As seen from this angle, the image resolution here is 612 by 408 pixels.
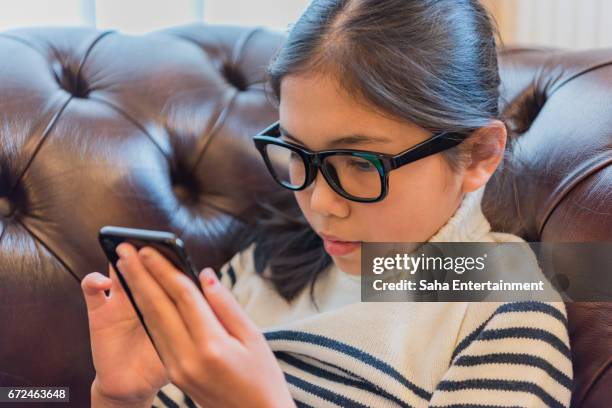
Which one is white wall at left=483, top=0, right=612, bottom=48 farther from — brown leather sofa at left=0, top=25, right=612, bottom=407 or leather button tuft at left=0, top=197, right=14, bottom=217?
leather button tuft at left=0, top=197, right=14, bottom=217

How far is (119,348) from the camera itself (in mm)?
820

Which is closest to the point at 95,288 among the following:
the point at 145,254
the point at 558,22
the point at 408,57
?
the point at 145,254

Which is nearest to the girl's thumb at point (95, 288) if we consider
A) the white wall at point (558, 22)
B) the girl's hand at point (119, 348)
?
the girl's hand at point (119, 348)

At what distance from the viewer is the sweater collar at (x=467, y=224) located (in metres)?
0.95

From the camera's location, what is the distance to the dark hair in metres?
0.84

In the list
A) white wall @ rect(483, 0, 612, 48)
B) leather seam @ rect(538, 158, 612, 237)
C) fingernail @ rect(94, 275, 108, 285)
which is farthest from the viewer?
white wall @ rect(483, 0, 612, 48)

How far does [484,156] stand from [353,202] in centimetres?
19

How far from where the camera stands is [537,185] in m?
1.01

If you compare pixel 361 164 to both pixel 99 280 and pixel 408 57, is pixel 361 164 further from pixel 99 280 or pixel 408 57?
pixel 99 280

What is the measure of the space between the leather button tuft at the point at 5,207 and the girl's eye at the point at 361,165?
50cm

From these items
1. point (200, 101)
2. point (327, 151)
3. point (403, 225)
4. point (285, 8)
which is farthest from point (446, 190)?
point (285, 8)

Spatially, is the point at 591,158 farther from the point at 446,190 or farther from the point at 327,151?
the point at 327,151

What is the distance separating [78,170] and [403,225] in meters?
0.47

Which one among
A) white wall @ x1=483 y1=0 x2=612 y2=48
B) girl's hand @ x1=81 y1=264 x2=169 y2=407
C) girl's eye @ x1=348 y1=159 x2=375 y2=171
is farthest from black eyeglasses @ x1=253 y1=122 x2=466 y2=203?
white wall @ x1=483 y1=0 x2=612 y2=48
